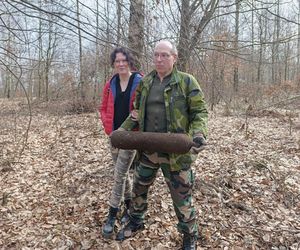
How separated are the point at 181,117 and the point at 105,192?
6.89ft

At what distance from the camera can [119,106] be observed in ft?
10.7

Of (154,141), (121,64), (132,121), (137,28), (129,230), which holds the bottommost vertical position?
(129,230)

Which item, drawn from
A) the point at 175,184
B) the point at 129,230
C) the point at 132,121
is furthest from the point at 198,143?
the point at 129,230

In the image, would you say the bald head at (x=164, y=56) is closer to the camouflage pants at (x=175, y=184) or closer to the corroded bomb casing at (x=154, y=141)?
the corroded bomb casing at (x=154, y=141)

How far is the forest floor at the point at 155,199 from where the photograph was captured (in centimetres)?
339

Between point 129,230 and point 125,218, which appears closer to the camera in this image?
point 129,230

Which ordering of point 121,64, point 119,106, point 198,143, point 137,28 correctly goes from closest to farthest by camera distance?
point 198,143 → point 121,64 → point 119,106 → point 137,28

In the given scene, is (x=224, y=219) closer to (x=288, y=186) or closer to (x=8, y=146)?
(x=288, y=186)

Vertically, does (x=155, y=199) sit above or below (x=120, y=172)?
below

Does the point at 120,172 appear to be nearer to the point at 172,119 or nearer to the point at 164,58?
the point at 172,119

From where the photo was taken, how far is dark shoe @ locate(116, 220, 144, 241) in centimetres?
330

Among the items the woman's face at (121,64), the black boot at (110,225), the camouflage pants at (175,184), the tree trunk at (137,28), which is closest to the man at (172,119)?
the camouflage pants at (175,184)

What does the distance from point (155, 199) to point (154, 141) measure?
166 cm

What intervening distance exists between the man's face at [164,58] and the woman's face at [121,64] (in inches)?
20.1
